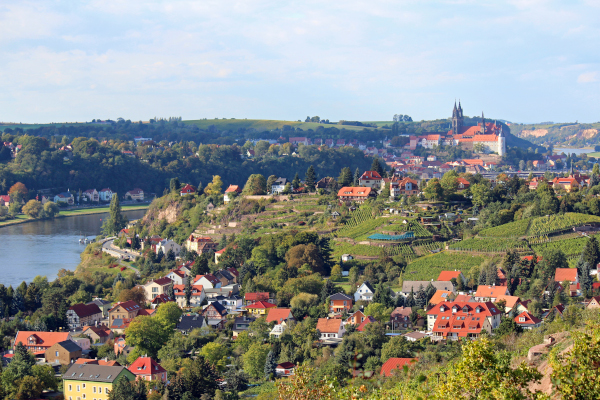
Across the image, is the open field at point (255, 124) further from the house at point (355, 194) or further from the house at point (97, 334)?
the house at point (97, 334)

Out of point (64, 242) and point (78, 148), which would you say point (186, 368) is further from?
point (78, 148)

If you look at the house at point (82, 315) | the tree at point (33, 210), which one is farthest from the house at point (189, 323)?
the tree at point (33, 210)

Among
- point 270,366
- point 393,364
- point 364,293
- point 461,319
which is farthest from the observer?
point 364,293

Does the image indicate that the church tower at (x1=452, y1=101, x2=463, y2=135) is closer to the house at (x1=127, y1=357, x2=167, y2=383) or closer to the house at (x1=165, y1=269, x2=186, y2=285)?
the house at (x1=165, y1=269, x2=186, y2=285)

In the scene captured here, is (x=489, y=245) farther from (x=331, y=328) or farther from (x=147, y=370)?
(x=147, y=370)

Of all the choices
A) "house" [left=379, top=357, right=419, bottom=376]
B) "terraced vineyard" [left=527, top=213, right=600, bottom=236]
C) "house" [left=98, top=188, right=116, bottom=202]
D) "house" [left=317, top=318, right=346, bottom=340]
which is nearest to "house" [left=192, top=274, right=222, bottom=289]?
"house" [left=317, top=318, right=346, bottom=340]

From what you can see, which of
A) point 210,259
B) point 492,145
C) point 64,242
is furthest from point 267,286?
point 492,145

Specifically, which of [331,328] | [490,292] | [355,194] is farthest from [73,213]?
[490,292]
